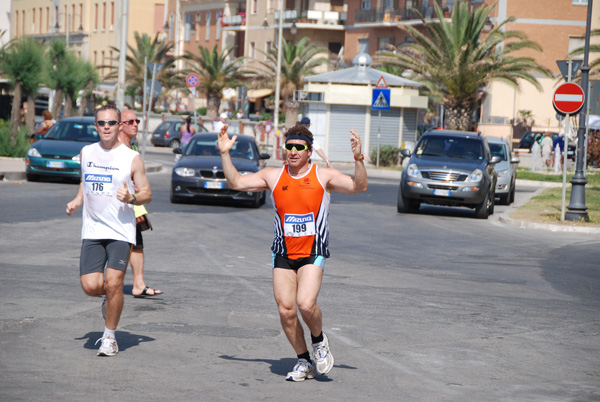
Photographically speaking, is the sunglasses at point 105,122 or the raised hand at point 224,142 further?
the sunglasses at point 105,122

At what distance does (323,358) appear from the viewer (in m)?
7.03

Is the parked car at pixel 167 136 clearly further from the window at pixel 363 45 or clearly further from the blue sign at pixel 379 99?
the window at pixel 363 45

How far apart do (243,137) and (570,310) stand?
13.8m

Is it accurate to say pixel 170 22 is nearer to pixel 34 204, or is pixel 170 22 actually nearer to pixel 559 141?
pixel 559 141

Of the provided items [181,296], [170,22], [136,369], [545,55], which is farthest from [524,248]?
[170,22]

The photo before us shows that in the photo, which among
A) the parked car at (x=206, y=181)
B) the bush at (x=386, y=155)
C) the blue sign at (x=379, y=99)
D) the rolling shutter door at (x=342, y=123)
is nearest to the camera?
the parked car at (x=206, y=181)

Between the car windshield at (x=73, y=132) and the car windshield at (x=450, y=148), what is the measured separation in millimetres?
8143

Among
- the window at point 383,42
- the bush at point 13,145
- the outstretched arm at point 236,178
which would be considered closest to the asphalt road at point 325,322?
the outstretched arm at point 236,178

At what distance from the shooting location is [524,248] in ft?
55.7

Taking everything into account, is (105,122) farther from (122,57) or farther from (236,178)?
(122,57)

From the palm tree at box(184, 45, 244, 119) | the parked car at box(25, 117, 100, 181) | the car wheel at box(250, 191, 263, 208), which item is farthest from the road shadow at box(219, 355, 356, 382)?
the palm tree at box(184, 45, 244, 119)

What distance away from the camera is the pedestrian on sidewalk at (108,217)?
7637 mm

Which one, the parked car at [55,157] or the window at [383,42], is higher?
the window at [383,42]

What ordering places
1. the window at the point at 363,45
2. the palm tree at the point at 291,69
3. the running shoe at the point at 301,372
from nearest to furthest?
1. the running shoe at the point at 301,372
2. the palm tree at the point at 291,69
3. the window at the point at 363,45
